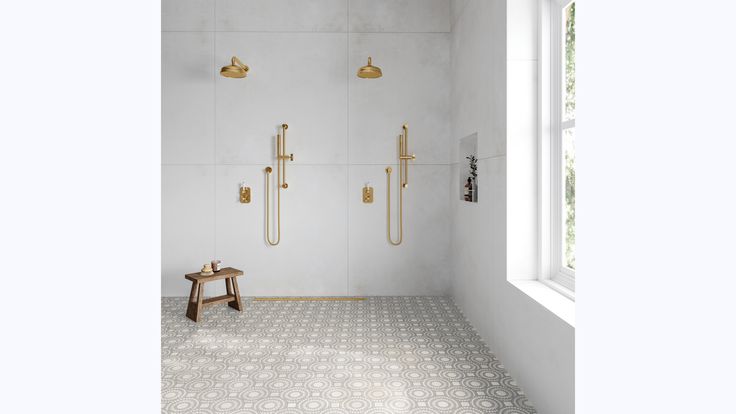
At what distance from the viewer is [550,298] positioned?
2.08m

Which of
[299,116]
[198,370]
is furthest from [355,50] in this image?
[198,370]

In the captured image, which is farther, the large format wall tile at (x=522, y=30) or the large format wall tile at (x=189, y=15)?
the large format wall tile at (x=189, y=15)

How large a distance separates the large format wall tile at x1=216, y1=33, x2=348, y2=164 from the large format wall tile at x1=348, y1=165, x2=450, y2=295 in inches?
20.8

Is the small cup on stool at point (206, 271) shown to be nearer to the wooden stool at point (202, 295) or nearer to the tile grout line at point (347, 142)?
the wooden stool at point (202, 295)

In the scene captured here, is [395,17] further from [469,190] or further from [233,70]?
[469,190]

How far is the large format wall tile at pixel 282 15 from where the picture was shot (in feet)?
13.0

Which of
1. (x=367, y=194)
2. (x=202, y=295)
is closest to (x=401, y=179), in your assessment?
(x=367, y=194)

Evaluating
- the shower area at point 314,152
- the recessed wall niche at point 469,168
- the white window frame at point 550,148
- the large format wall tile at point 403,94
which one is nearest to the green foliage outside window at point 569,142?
the white window frame at point 550,148

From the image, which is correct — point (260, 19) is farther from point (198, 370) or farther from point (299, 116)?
point (198, 370)

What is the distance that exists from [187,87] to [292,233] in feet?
5.00

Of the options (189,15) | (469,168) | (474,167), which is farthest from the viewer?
(189,15)

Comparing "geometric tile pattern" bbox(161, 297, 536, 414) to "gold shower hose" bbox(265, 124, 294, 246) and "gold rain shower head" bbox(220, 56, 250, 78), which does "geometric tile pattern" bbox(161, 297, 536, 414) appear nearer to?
"gold shower hose" bbox(265, 124, 294, 246)
